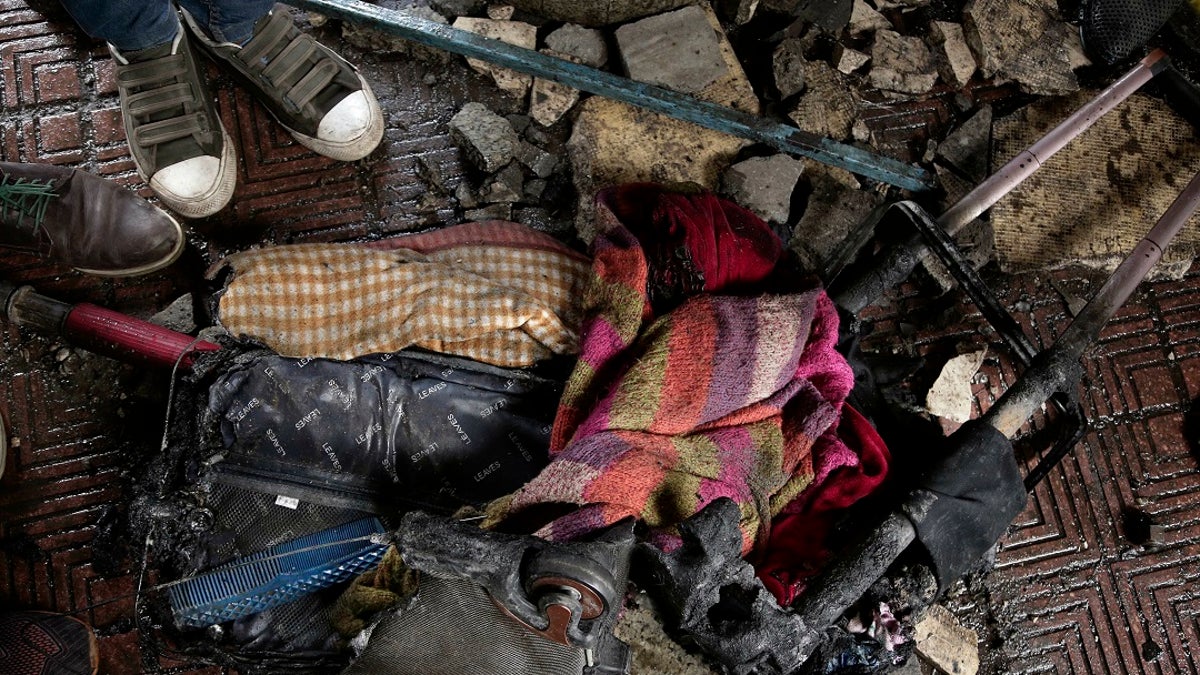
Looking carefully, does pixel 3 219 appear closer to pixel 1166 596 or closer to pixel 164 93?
pixel 164 93

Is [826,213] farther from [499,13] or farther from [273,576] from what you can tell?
[273,576]

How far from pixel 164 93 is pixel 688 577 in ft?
7.36

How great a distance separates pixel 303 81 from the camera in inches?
113

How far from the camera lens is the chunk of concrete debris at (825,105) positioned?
10.5ft

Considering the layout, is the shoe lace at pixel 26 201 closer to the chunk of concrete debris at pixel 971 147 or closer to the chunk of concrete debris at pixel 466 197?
the chunk of concrete debris at pixel 466 197

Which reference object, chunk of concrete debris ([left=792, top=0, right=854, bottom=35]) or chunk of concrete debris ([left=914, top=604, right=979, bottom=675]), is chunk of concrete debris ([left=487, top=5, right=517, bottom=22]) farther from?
chunk of concrete debris ([left=914, top=604, right=979, bottom=675])

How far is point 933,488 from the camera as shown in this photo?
2.20 meters

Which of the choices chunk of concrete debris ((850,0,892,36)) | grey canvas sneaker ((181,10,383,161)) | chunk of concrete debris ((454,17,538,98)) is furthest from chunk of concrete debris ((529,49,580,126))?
chunk of concrete debris ((850,0,892,36))

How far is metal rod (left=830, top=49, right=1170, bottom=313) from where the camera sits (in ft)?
8.65

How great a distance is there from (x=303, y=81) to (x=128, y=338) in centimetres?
99

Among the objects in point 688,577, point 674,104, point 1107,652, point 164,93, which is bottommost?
point 1107,652

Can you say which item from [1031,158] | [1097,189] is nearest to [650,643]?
[1031,158]

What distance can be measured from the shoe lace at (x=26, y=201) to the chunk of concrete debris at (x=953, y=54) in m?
3.15

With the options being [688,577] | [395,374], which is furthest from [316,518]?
[688,577]
